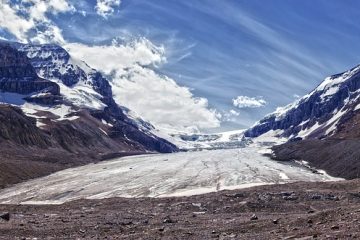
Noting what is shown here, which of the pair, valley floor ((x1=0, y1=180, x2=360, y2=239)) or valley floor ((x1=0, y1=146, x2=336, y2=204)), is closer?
valley floor ((x1=0, y1=180, x2=360, y2=239))

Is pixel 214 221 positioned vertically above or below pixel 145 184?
below

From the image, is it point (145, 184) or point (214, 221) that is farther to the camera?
point (145, 184)

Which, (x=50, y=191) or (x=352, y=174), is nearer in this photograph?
(x=50, y=191)

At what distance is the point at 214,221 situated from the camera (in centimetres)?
4303

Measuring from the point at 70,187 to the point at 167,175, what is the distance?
22.8 m

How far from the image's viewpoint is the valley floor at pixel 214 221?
31.8m

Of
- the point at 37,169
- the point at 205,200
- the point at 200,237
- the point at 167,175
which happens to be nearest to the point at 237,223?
the point at 200,237

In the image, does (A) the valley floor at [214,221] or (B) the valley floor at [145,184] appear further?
(B) the valley floor at [145,184]

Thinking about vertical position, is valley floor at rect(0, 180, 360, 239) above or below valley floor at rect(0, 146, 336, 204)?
below

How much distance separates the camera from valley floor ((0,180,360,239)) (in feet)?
104

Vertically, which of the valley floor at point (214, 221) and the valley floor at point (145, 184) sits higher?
the valley floor at point (145, 184)

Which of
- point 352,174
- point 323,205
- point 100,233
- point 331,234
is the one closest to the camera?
point 331,234

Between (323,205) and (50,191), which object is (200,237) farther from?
(50,191)

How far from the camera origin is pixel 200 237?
108 feet
